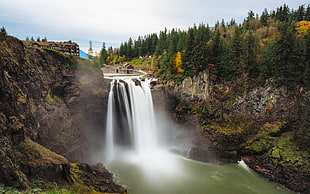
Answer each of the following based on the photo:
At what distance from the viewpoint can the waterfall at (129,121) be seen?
2372 centimetres

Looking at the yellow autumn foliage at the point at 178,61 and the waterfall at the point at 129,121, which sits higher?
the yellow autumn foliage at the point at 178,61

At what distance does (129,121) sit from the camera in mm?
24125

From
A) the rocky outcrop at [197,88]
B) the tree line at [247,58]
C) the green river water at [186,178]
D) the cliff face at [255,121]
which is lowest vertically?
the green river water at [186,178]

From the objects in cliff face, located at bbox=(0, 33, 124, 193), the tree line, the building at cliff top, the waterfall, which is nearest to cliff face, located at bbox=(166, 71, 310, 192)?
the tree line

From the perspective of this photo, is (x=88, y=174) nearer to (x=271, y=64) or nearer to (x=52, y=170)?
(x=52, y=170)

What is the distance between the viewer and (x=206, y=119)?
1005 inches

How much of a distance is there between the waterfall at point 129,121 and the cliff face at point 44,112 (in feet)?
4.47

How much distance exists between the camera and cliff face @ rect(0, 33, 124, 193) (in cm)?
877

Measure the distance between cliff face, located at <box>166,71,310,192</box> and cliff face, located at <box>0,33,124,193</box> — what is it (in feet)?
41.0

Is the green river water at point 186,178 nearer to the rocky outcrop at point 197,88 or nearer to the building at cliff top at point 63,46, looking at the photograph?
the rocky outcrop at point 197,88

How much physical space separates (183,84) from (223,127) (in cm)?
854

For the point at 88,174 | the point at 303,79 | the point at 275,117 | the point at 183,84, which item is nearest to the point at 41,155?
the point at 88,174

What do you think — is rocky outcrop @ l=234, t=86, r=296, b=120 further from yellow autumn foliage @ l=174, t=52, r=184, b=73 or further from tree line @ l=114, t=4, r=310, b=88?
yellow autumn foliage @ l=174, t=52, r=184, b=73

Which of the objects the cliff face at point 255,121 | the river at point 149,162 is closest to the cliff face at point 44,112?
the river at point 149,162
